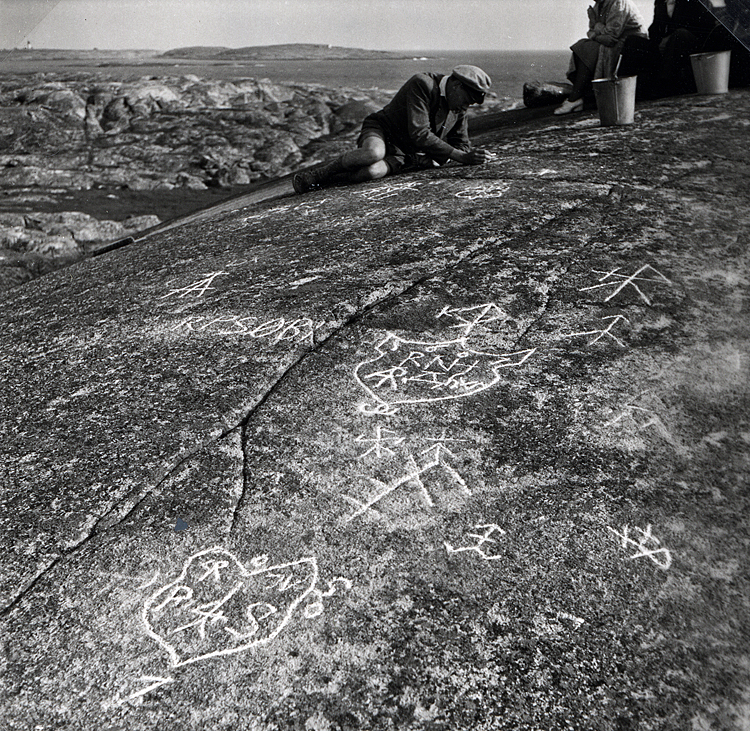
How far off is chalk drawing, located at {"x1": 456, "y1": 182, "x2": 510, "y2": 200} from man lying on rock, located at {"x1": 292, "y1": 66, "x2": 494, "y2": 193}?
736 mm

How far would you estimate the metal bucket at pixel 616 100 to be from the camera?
5823mm

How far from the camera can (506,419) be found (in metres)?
2.48

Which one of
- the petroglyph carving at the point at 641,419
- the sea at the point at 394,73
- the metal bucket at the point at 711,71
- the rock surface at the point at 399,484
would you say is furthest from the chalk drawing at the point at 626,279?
the sea at the point at 394,73

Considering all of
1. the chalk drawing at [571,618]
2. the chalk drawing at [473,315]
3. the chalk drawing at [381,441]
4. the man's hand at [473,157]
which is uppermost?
the man's hand at [473,157]

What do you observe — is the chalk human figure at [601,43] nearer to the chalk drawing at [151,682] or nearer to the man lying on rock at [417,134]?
the man lying on rock at [417,134]

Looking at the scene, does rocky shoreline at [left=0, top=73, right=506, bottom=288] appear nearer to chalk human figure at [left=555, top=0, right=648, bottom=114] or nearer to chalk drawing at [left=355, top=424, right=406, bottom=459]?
chalk human figure at [left=555, top=0, right=648, bottom=114]

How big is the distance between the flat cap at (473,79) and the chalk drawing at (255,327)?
267 centimetres

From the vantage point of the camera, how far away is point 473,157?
5.32 metres

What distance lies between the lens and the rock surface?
5.47 feet

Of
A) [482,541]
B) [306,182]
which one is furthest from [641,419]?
[306,182]

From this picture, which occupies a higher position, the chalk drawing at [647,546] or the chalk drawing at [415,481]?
the chalk drawing at [415,481]

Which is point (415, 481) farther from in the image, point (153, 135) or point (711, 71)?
point (153, 135)

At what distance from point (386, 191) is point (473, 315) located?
2192mm

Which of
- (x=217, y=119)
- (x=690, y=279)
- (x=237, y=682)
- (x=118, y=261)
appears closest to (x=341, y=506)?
(x=237, y=682)
